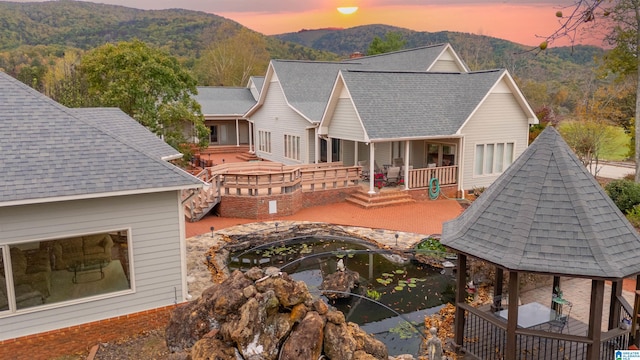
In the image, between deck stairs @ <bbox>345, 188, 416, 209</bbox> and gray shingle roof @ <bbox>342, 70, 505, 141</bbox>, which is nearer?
deck stairs @ <bbox>345, 188, 416, 209</bbox>

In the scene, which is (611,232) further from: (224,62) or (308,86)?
(224,62)

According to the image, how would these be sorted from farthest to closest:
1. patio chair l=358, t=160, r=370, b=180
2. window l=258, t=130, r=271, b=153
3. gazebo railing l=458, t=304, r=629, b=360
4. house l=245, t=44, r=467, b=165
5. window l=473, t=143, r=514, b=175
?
window l=258, t=130, r=271, b=153
house l=245, t=44, r=467, b=165
patio chair l=358, t=160, r=370, b=180
window l=473, t=143, r=514, b=175
gazebo railing l=458, t=304, r=629, b=360

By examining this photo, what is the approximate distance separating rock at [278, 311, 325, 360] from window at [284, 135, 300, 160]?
69.5ft

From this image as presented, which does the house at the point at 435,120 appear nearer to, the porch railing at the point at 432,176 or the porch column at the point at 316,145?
the porch railing at the point at 432,176

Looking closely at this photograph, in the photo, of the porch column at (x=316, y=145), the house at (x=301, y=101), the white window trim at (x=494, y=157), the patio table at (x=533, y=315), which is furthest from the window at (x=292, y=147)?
the patio table at (x=533, y=315)

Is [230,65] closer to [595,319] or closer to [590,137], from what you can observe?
[590,137]

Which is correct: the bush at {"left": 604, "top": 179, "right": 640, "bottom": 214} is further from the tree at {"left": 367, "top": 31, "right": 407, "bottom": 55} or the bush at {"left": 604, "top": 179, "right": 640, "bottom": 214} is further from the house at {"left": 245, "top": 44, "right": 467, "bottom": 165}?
the tree at {"left": 367, "top": 31, "right": 407, "bottom": 55}

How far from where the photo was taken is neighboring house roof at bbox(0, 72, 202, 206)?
846 cm

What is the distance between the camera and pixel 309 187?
21.1 meters

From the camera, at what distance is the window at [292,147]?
2734cm

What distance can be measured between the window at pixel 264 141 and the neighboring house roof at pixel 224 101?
18.5 feet

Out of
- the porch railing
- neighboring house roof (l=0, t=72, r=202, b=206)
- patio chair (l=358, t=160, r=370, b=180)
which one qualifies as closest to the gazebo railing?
neighboring house roof (l=0, t=72, r=202, b=206)

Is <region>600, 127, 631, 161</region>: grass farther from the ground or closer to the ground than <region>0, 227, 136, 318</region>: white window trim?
farther from the ground

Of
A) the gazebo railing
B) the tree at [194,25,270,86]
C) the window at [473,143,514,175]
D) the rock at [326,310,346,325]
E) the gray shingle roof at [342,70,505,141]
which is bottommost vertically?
the gazebo railing
